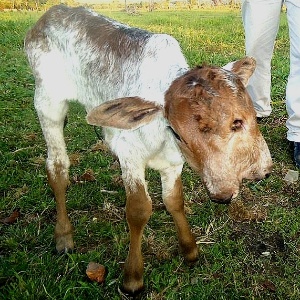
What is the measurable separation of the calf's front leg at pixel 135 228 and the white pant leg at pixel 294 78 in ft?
7.43

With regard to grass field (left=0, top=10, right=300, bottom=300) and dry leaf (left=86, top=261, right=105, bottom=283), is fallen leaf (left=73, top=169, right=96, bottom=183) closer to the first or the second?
grass field (left=0, top=10, right=300, bottom=300)

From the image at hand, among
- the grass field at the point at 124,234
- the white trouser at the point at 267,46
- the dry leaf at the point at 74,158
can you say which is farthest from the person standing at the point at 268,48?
the dry leaf at the point at 74,158

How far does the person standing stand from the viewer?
4.66 metres

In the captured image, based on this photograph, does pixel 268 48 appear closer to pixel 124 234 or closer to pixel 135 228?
pixel 124 234

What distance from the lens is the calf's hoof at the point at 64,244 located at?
342 centimetres

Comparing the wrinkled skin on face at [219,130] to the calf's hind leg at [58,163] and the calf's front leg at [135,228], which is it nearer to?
the calf's front leg at [135,228]

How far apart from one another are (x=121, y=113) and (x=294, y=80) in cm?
290

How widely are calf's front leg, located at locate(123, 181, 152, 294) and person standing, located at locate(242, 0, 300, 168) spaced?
6.93ft

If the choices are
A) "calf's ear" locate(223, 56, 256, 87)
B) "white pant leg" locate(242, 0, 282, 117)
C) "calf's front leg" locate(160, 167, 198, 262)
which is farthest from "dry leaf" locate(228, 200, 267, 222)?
"white pant leg" locate(242, 0, 282, 117)

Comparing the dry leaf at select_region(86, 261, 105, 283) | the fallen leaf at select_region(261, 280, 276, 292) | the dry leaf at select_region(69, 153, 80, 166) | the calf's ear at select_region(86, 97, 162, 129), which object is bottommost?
the fallen leaf at select_region(261, 280, 276, 292)

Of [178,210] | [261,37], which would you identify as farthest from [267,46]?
[178,210]

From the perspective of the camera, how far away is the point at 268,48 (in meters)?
5.28

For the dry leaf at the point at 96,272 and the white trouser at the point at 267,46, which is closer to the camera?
the dry leaf at the point at 96,272

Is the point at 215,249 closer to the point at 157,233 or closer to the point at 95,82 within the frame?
the point at 157,233
